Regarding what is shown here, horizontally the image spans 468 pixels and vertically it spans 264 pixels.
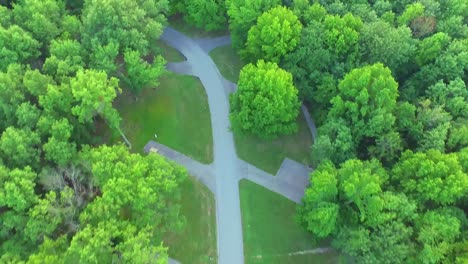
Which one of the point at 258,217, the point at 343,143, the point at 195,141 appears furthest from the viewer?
the point at 195,141

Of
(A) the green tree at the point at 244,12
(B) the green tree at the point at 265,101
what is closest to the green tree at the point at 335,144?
(B) the green tree at the point at 265,101

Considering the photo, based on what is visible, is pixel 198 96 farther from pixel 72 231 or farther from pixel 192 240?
pixel 72 231

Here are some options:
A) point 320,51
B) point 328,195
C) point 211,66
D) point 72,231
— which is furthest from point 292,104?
point 72,231

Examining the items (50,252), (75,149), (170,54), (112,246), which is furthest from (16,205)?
(170,54)

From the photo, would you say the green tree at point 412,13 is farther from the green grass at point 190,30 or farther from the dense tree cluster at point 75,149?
the dense tree cluster at point 75,149

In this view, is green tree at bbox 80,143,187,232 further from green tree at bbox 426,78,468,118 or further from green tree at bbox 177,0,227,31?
green tree at bbox 426,78,468,118

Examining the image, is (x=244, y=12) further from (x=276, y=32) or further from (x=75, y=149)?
(x=75, y=149)
